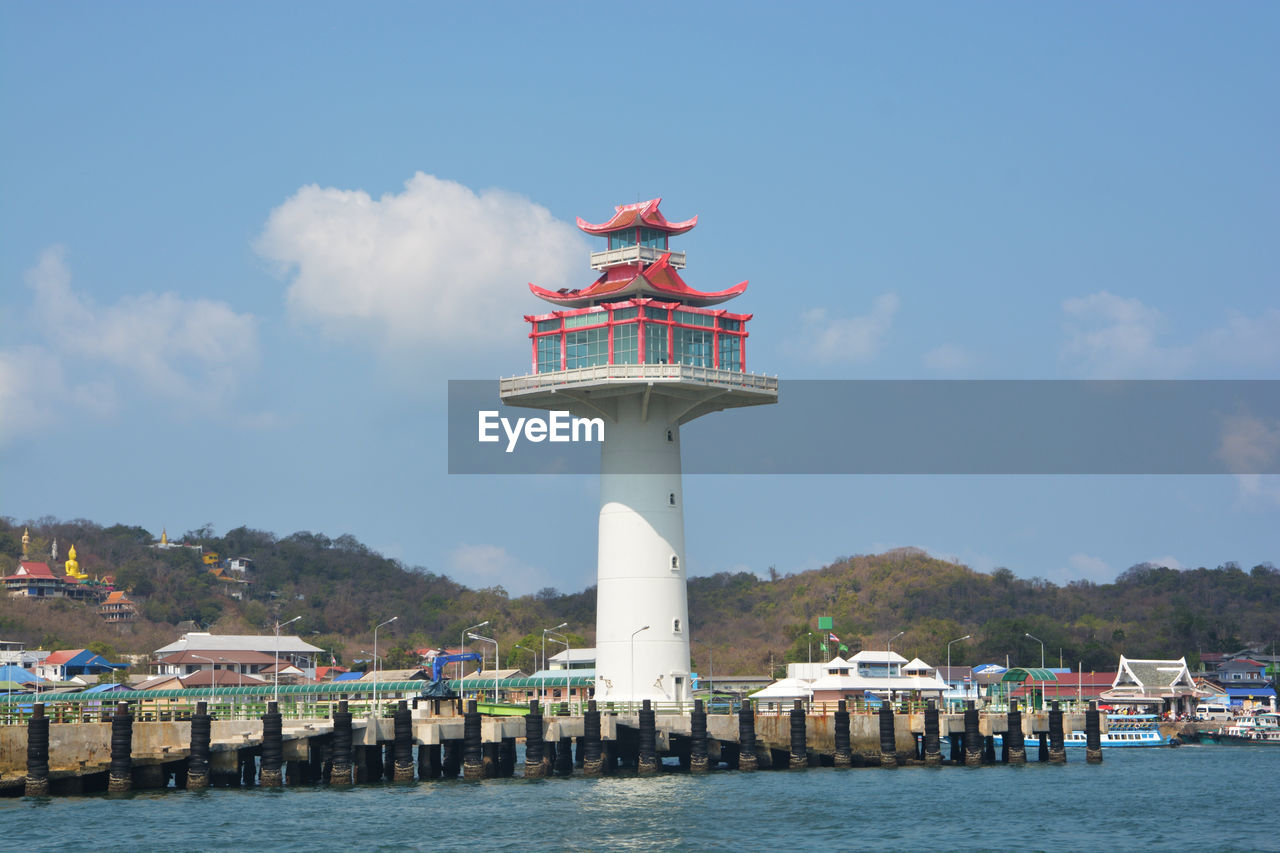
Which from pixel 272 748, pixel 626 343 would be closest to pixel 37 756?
pixel 272 748

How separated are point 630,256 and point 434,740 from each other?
21.0 metres

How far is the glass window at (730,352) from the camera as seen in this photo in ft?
Result: 221

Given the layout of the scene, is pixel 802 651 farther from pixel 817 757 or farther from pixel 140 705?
pixel 140 705

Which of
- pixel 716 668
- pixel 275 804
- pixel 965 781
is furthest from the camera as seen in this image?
pixel 716 668

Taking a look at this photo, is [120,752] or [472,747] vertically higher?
[120,752]

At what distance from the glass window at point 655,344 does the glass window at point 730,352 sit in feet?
9.27

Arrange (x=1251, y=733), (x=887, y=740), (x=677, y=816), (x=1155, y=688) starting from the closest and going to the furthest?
(x=677, y=816) → (x=887, y=740) → (x=1251, y=733) → (x=1155, y=688)

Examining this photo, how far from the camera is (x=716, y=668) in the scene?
17925cm

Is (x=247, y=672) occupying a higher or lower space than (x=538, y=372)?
lower

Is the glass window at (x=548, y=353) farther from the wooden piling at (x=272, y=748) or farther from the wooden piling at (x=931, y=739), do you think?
the wooden piling at (x=931, y=739)

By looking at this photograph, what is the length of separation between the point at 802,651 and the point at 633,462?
89.4 m

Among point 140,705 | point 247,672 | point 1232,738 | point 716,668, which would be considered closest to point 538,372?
point 140,705

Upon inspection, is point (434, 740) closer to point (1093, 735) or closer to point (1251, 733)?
point (1093, 735)

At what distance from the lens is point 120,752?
52.4m
